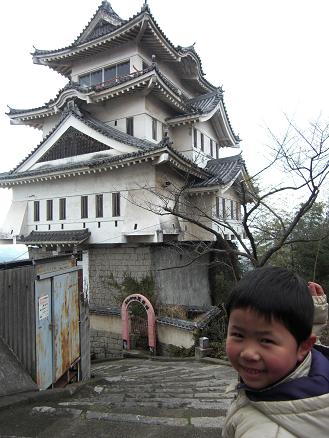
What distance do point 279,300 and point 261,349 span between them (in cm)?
21

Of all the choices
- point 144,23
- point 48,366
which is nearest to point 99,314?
point 48,366

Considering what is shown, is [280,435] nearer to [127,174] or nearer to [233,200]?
[127,174]

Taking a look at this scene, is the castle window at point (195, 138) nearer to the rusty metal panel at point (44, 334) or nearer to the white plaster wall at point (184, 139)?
the white plaster wall at point (184, 139)

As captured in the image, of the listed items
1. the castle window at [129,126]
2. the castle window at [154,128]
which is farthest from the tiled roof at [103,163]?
the castle window at [129,126]

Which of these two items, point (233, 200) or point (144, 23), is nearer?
point (144, 23)

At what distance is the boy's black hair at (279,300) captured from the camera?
4.43 ft

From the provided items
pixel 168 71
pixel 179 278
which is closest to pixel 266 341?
pixel 179 278

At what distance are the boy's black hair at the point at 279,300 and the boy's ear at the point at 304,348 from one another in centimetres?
3

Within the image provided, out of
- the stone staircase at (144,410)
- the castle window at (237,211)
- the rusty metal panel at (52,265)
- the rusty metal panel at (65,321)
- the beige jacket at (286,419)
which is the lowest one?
the stone staircase at (144,410)

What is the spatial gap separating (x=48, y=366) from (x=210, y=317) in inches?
330

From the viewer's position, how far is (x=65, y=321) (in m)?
6.36

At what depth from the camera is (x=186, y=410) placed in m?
4.32

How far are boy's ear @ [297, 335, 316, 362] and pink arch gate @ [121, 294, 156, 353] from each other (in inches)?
455

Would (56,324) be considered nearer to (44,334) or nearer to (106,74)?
(44,334)
